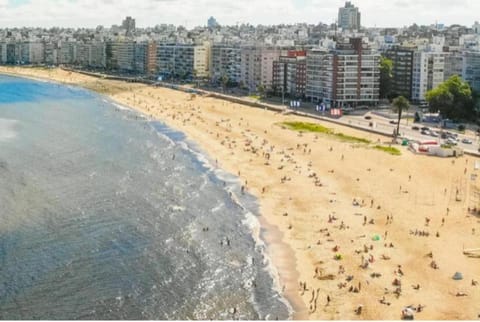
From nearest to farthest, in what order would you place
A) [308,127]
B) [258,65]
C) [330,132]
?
[330,132]
[308,127]
[258,65]

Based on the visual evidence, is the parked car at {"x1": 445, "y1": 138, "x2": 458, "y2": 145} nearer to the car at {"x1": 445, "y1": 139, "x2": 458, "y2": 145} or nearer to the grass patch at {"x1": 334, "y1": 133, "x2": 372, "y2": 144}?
the car at {"x1": 445, "y1": 139, "x2": 458, "y2": 145}

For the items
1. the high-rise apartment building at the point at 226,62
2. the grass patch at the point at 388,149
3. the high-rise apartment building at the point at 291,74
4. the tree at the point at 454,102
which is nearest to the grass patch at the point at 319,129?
the grass patch at the point at 388,149

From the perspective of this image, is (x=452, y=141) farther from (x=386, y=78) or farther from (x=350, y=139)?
(x=386, y=78)

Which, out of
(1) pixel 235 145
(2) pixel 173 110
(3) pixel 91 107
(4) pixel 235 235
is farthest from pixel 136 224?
(3) pixel 91 107

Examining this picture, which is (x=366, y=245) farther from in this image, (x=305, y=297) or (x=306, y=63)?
(x=306, y=63)

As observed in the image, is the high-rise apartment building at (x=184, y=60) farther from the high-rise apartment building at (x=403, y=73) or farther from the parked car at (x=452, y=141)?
the parked car at (x=452, y=141)

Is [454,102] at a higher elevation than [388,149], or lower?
higher

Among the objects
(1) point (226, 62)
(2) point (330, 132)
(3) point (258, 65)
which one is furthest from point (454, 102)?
(1) point (226, 62)
